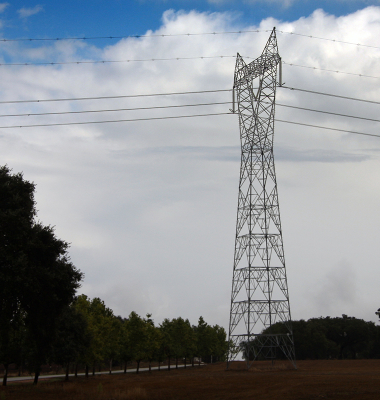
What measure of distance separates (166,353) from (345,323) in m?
43.4

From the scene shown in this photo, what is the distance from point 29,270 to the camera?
88.3 ft

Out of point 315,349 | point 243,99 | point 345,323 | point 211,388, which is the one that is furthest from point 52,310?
point 345,323

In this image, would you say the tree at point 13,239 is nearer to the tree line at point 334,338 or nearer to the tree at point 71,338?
the tree at point 71,338

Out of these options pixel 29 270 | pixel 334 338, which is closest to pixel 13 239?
pixel 29 270

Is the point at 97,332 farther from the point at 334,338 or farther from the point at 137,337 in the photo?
the point at 334,338

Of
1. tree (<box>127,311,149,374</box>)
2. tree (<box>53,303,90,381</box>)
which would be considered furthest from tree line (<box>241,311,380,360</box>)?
tree (<box>53,303,90,381</box>)

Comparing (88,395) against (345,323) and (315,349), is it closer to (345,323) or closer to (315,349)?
(315,349)

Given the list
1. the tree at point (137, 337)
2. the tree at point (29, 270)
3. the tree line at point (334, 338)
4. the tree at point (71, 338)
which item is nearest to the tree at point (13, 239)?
the tree at point (29, 270)

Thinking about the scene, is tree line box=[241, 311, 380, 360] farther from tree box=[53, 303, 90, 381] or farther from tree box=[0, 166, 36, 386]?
tree box=[0, 166, 36, 386]

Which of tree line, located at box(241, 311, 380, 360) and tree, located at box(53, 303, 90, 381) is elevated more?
tree line, located at box(241, 311, 380, 360)

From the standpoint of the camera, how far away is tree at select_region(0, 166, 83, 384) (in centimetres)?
2641

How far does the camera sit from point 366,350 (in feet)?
335

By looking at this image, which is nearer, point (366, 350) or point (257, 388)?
point (257, 388)

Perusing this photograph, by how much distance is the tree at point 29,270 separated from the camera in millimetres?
26406
